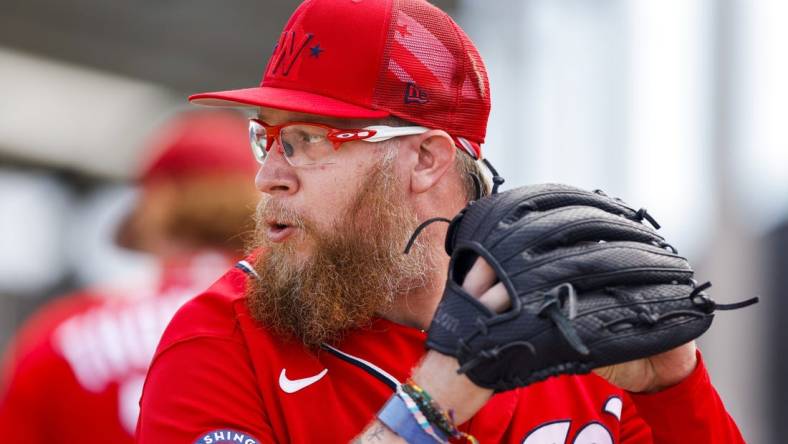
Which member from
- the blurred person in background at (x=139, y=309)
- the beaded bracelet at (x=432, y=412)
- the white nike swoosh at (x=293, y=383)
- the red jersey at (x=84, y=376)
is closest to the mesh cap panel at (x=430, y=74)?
the white nike swoosh at (x=293, y=383)

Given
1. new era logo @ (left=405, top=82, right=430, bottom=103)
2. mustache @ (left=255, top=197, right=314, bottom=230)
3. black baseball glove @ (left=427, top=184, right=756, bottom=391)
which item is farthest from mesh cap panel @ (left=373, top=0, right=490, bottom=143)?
black baseball glove @ (left=427, top=184, right=756, bottom=391)

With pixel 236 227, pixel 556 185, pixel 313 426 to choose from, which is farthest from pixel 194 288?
pixel 556 185

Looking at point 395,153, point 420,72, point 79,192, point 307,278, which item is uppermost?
point 420,72

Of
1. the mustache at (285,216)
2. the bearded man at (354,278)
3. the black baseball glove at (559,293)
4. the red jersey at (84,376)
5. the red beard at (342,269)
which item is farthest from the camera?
the red jersey at (84,376)

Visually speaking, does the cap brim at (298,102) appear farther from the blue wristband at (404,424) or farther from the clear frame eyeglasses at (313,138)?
the blue wristband at (404,424)

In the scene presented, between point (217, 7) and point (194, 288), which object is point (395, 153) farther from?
point (217, 7)

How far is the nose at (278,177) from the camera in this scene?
2543 millimetres

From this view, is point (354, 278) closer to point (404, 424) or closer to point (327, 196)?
point (327, 196)

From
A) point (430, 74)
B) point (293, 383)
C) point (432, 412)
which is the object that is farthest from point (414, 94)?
point (432, 412)

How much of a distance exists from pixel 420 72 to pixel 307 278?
1.85ft

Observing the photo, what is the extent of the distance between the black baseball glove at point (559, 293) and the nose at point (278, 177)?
498 millimetres

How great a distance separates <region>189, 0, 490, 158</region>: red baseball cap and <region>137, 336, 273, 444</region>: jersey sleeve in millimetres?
584

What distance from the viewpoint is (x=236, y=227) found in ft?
12.7

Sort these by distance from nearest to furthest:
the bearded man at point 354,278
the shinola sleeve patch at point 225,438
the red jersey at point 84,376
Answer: the shinola sleeve patch at point 225,438, the bearded man at point 354,278, the red jersey at point 84,376
